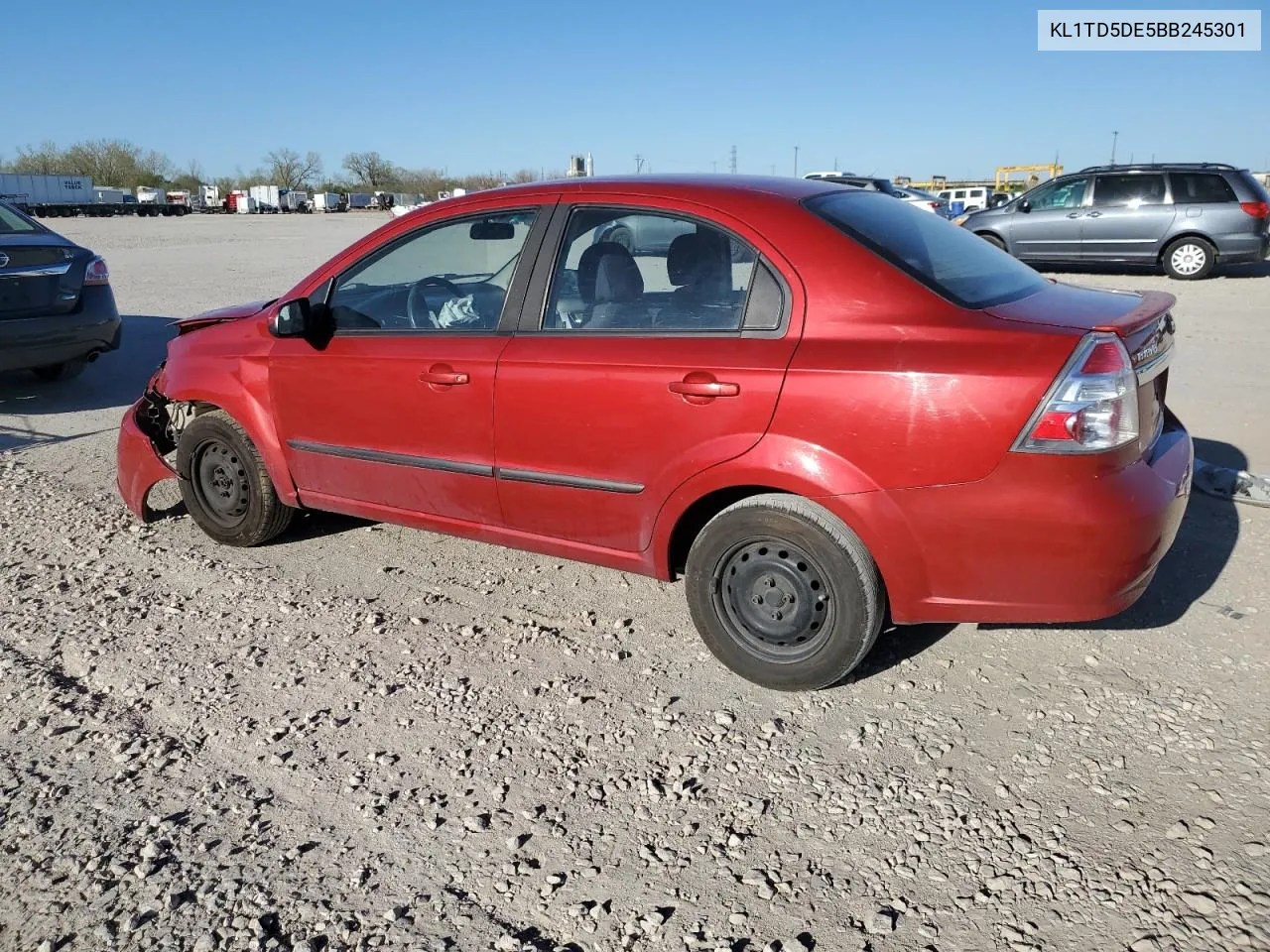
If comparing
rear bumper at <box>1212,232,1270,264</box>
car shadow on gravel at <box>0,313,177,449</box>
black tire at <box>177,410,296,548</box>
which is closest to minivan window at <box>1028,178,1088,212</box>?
rear bumper at <box>1212,232,1270,264</box>

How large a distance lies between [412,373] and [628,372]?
3.41ft

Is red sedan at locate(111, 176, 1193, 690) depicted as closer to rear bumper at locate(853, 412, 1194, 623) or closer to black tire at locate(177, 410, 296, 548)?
rear bumper at locate(853, 412, 1194, 623)

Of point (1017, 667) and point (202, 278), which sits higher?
point (202, 278)

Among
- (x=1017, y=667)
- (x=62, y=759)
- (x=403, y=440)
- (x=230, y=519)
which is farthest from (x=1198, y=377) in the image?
(x=62, y=759)

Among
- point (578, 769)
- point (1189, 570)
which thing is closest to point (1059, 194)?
point (1189, 570)

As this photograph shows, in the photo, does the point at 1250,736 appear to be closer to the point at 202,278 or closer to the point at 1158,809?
the point at 1158,809

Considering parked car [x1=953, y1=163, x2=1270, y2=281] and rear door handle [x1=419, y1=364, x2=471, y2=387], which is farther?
parked car [x1=953, y1=163, x2=1270, y2=281]

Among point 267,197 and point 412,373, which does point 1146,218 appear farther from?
point 267,197

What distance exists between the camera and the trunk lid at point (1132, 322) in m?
3.04

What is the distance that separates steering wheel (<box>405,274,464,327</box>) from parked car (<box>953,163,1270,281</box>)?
1458 cm

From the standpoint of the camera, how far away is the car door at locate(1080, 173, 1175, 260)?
15.4 meters

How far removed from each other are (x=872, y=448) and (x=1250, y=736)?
1493mm

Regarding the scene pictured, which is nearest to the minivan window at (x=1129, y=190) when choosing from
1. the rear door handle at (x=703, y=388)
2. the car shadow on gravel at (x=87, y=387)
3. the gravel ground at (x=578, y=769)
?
the gravel ground at (x=578, y=769)

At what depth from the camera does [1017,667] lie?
359cm
